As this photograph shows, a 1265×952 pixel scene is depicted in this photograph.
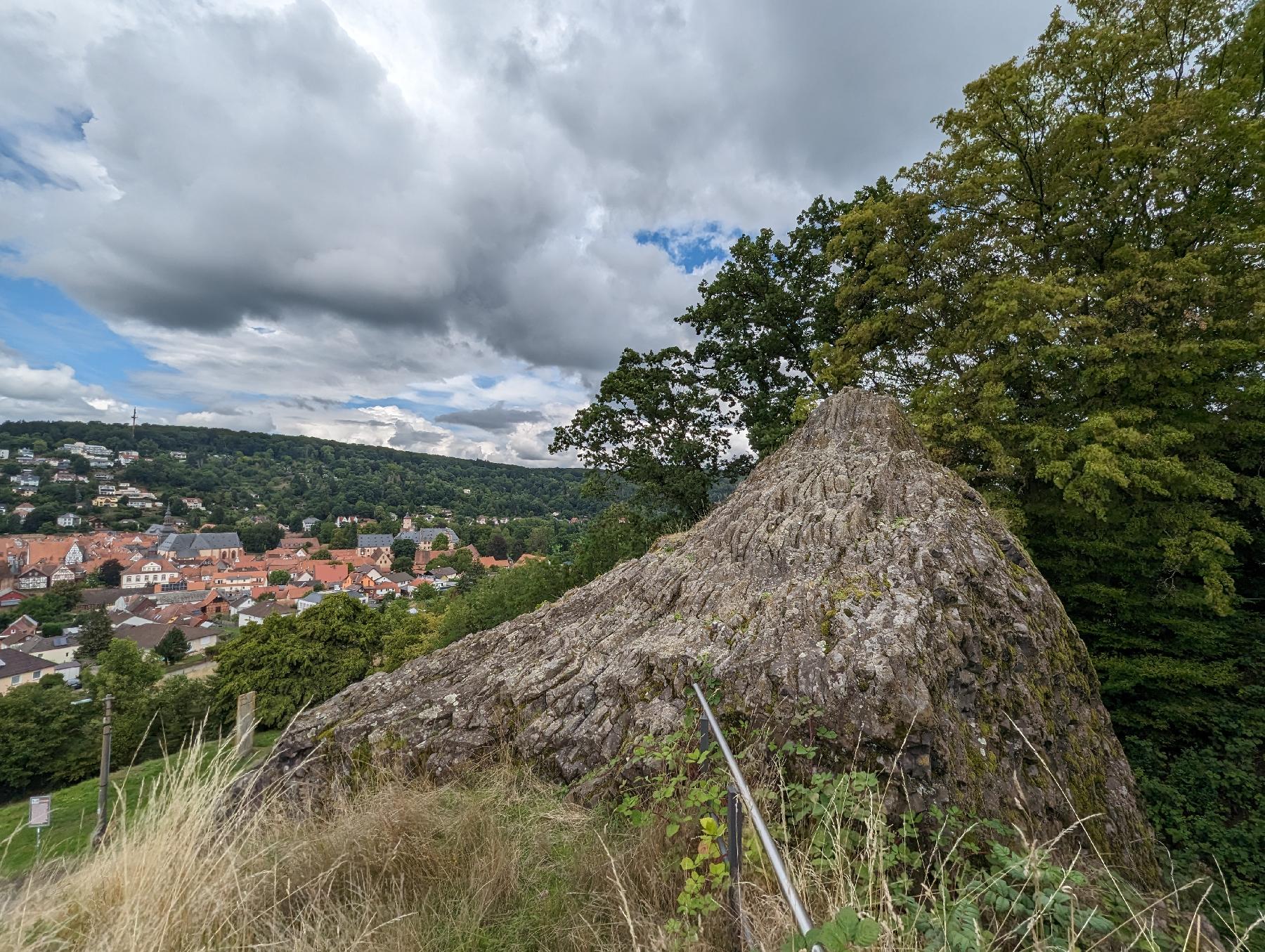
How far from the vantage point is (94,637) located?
166ft

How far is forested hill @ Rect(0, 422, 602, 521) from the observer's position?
154 m

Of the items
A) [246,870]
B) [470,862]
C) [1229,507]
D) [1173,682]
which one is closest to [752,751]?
[470,862]

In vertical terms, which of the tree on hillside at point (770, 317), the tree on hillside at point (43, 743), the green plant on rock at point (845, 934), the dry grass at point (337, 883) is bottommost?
the tree on hillside at point (43, 743)

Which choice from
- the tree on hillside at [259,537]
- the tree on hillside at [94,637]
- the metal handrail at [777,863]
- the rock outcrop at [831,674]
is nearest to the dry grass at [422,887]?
the metal handrail at [777,863]

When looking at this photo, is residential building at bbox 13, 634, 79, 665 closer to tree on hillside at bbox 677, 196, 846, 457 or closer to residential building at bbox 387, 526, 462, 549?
residential building at bbox 387, 526, 462, 549

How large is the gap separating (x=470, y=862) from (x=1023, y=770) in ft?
12.5

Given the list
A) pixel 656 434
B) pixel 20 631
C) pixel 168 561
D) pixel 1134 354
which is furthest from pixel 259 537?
pixel 1134 354

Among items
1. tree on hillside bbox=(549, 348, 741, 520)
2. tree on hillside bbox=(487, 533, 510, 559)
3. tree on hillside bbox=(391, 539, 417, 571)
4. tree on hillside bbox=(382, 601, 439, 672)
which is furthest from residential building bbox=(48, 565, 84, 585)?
tree on hillside bbox=(549, 348, 741, 520)

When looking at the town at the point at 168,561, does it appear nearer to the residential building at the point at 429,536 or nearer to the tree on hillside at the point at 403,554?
the tree on hillside at the point at 403,554

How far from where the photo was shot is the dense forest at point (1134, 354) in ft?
24.2

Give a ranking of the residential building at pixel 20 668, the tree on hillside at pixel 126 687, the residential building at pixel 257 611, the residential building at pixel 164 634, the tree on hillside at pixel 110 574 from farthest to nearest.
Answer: the tree on hillside at pixel 110 574 → the residential building at pixel 257 611 → the residential building at pixel 164 634 → the residential building at pixel 20 668 → the tree on hillside at pixel 126 687

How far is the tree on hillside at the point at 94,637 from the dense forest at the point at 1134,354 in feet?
230

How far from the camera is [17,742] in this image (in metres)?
23.9

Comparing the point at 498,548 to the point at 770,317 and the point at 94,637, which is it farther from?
the point at 770,317
